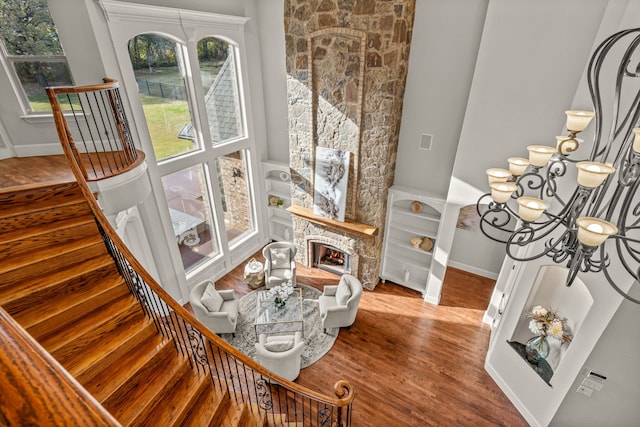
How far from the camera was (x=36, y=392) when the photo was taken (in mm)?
659

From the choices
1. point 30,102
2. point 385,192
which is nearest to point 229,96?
point 30,102

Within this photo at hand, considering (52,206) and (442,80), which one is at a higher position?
(442,80)

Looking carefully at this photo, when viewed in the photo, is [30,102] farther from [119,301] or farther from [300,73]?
[300,73]

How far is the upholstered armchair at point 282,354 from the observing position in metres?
4.54

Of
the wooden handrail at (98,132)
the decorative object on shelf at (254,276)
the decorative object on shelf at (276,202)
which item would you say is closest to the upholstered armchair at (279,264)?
the decorative object on shelf at (254,276)

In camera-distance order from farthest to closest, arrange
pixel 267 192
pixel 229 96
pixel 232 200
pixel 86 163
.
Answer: pixel 267 192 < pixel 232 200 < pixel 229 96 < pixel 86 163

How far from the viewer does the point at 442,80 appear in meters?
5.23

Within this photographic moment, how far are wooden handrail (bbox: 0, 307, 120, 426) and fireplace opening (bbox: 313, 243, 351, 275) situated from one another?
6.47 meters

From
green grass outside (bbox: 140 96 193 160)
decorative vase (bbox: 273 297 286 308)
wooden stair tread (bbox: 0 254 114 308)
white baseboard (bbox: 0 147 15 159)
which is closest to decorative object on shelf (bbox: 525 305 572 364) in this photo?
decorative vase (bbox: 273 297 286 308)

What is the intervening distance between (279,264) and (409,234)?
2968 mm

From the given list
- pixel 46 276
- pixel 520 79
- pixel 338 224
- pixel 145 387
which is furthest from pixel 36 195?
pixel 520 79

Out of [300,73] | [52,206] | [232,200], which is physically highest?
[300,73]

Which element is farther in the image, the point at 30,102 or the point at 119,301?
the point at 30,102

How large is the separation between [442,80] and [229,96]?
4.28 metres
